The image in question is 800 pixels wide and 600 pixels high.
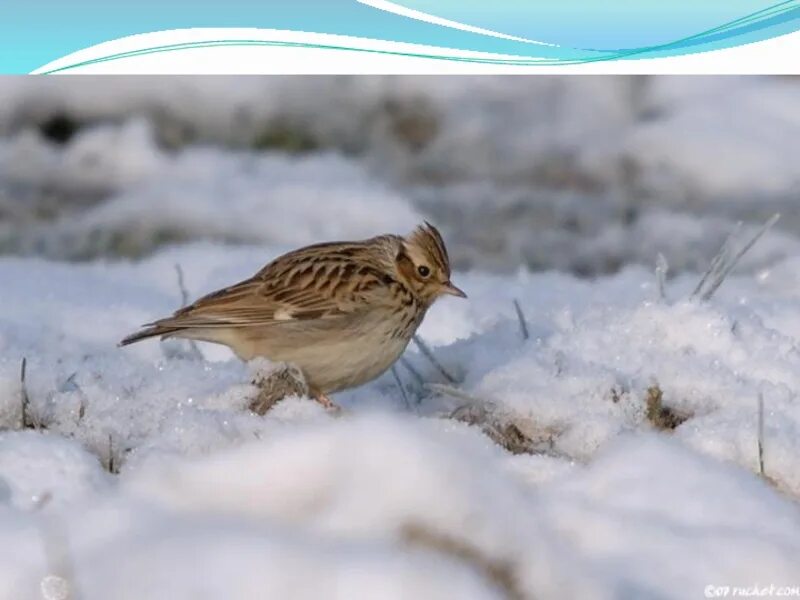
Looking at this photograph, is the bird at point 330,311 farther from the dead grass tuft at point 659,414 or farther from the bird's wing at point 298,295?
the dead grass tuft at point 659,414

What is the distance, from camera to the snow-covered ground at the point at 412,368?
2371 mm

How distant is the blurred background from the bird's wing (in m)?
2.91

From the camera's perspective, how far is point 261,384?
3.88 metres

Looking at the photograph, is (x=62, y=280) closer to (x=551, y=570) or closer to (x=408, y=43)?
(x=408, y=43)

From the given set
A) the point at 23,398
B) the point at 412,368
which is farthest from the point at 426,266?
the point at 23,398

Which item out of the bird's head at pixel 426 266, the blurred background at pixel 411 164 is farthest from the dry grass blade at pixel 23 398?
the blurred background at pixel 411 164

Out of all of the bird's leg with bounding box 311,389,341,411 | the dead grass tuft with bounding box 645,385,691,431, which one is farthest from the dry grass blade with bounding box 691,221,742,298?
the bird's leg with bounding box 311,389,341,411

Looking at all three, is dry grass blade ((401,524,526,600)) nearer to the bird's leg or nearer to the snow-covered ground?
the snow-covered ground

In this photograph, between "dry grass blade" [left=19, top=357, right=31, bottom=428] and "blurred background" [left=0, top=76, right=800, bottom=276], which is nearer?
"dry grass blade" [left=19, top=357, right=31, bottom=428]

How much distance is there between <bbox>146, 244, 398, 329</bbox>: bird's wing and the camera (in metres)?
4.50

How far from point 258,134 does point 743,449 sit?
6270 mm

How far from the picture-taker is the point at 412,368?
14.1 ft

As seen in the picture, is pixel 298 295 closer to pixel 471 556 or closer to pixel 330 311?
pixel 330 311

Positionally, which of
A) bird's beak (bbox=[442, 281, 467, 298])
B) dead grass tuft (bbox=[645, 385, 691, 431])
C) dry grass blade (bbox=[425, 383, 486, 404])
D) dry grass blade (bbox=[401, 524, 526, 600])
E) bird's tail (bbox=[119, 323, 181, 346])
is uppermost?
dry grass blade (bbox=[401, 524, 526, 600])
